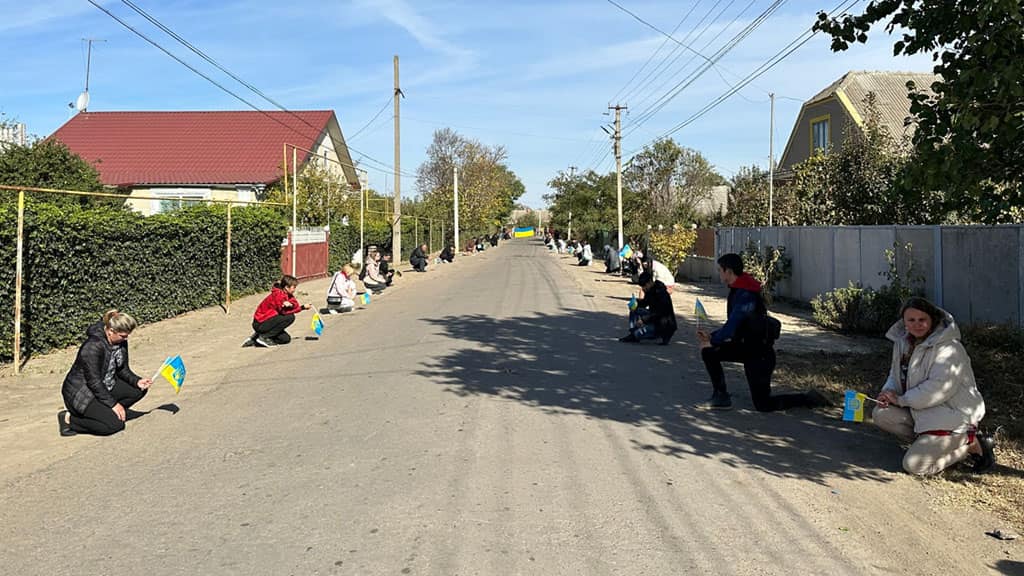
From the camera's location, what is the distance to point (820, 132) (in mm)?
39656

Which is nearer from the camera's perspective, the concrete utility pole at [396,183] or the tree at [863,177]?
the tree at [863,177]

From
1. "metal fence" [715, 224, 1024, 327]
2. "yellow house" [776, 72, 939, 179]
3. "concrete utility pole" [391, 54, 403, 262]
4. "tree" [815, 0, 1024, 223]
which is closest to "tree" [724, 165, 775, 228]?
"yellow house" [776, 72, 939, 179]

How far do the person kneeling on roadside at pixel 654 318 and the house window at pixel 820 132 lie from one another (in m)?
28.7

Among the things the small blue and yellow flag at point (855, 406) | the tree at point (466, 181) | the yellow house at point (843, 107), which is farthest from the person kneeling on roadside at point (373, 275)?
the tree at point (466, 181)

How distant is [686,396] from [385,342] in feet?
18.2

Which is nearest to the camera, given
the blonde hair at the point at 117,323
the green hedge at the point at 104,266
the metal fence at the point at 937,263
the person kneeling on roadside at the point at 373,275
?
the blonde hair at the point at 117,323

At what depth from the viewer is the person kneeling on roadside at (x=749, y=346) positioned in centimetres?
771

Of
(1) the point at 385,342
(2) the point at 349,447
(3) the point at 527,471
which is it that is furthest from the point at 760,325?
(1) the point at 385,342

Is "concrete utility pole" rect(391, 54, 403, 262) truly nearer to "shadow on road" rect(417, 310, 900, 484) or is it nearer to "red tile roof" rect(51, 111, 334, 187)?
"red tile roof" rect(51, 111, 334, 187)

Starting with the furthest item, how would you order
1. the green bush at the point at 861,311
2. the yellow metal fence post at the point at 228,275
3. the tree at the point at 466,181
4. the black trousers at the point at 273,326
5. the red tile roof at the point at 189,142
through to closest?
1. the tree at the point at 466,181
2. the red tile roof at the point at 189,142
3. the yellow metal fence post at the point at 228,275
4. the green bush at the point at 861,311
5. the black trousers at the point at 273,326

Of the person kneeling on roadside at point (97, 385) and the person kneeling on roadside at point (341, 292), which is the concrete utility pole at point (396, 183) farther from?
the person kneeling on roadside at point (97, 385)

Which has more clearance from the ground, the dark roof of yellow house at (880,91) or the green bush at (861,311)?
the dark roof of yellow house at (880,91)

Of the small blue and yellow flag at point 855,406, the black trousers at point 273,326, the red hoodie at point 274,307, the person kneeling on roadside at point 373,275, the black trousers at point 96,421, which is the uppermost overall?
the person kneeling on roadside at point 373,275

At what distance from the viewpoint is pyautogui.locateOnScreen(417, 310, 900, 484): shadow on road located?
6344 millimetres
